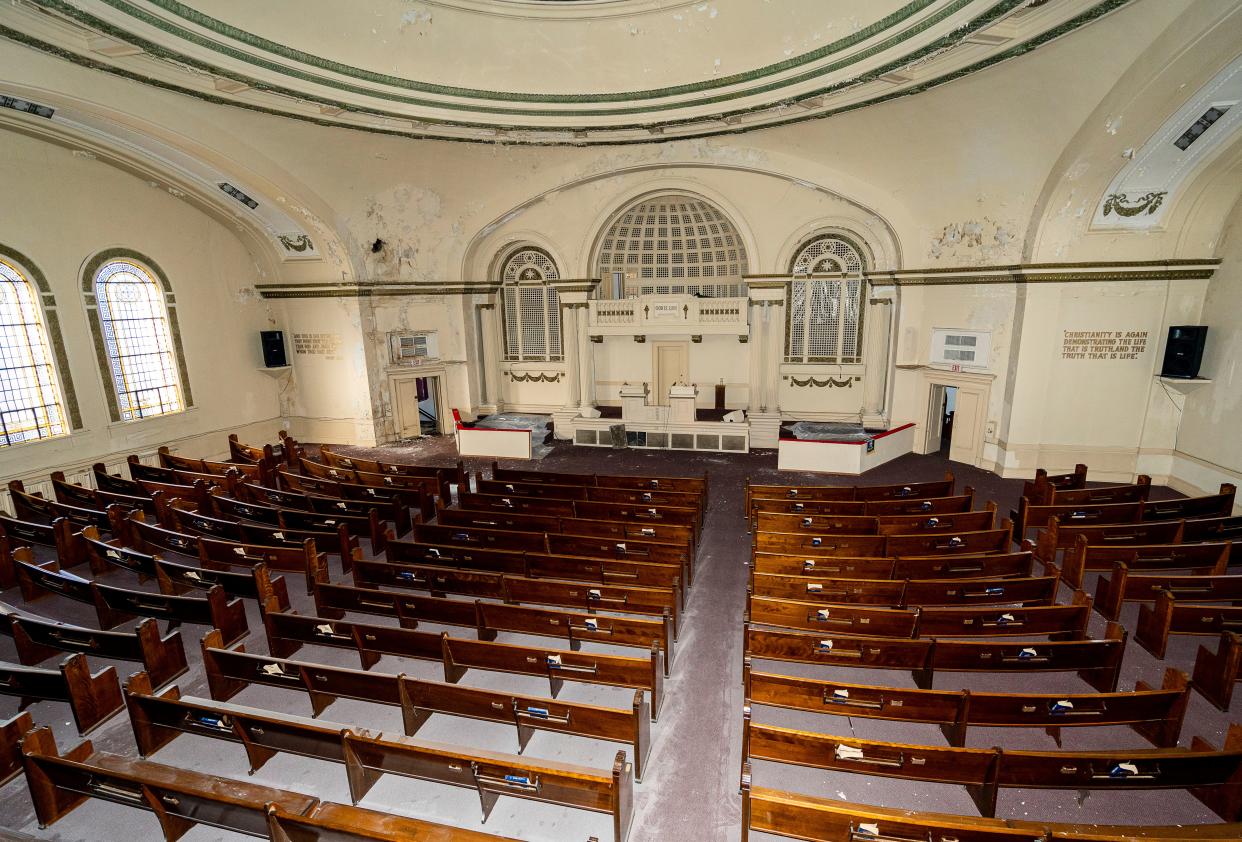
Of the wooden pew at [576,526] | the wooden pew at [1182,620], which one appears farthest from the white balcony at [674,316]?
the wooden pew at [1182,620]

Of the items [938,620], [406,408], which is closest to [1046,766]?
[938,620]

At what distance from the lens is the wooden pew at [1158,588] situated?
Result: 19.9ft

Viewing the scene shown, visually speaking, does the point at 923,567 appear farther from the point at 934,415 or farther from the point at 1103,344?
the point at 934,415

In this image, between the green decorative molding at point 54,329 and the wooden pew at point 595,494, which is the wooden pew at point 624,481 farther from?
the green decorative molding at point 54,329

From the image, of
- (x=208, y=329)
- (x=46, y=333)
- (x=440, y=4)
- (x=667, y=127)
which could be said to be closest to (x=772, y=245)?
(x=667, y=127)

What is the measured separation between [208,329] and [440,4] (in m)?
9.96

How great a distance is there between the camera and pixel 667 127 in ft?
44.2

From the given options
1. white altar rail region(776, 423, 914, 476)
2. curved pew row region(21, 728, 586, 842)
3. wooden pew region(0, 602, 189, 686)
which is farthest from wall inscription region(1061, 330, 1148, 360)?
wooden pew region(0, 602, 189, 686)

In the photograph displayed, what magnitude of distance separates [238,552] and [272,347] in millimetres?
10832

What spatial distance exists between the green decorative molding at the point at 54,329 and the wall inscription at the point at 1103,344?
20952 mm

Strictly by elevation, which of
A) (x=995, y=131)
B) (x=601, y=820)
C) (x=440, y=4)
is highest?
(x=440, y=4)

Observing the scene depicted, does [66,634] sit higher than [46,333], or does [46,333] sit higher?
[46,333]

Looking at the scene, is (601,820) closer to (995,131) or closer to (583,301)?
(995,131)

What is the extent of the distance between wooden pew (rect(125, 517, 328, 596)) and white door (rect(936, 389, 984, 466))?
13.5m
